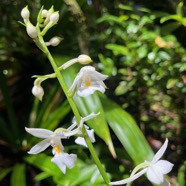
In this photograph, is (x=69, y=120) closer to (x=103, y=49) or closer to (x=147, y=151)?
(x=103, y=49)

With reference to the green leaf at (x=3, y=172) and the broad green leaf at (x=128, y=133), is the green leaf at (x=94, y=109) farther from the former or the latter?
the green leaf at (x=3, y=172)

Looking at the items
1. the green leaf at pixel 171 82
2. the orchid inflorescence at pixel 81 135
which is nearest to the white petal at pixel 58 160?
the orchid inflorescence at pixel 81 135

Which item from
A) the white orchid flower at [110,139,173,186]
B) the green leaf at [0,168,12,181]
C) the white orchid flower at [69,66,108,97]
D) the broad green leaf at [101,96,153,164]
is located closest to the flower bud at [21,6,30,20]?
the white orchid flower at [69,66,108,97]

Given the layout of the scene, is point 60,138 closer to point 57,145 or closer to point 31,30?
point 57,145

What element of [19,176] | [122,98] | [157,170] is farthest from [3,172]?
[157,170]

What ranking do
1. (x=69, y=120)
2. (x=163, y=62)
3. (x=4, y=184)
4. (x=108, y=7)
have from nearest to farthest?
(x=163, y=62) → (x=4, y=184) → (x=69, y=120) → (x=108, y=7)

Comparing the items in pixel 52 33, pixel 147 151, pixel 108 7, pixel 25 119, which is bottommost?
pixel 25 119

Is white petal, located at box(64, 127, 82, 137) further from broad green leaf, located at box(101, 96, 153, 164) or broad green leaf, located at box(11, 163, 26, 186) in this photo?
broad green leaf, located at box(11, 163, 26, 186)

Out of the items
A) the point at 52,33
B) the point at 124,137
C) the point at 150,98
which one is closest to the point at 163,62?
the point at 150,98
